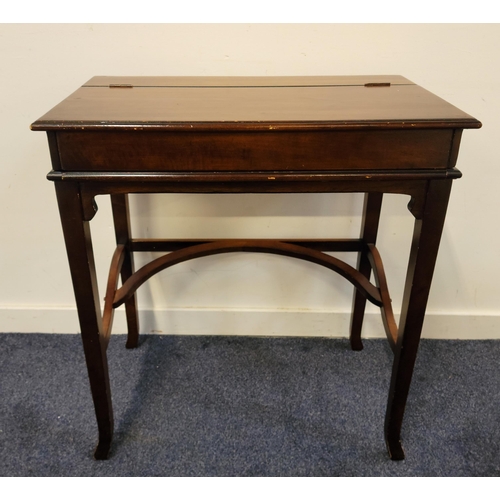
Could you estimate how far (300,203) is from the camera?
4.28 feet

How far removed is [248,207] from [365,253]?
33cm

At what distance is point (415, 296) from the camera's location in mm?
940

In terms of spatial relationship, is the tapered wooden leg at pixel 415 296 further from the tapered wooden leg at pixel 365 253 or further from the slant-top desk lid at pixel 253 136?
the tapered wooden leg at pixel 365 253

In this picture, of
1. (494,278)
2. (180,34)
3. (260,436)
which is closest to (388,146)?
(180,34)

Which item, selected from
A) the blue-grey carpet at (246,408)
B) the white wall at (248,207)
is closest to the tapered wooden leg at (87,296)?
the blue-grey carpet at (246,408)

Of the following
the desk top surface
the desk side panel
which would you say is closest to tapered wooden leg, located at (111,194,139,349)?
the desk top surface

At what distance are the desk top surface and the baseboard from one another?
2.22ft

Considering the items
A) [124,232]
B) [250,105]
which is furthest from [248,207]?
[250,105]

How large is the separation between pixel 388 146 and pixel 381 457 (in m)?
0.70

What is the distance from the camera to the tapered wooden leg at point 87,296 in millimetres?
839

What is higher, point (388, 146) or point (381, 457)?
point (388, 146)

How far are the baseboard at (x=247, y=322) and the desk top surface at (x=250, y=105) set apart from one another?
0.68 metres

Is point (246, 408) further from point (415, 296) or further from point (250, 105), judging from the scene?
point (250, 105)

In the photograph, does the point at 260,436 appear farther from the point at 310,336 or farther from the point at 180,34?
the point at 180,34
